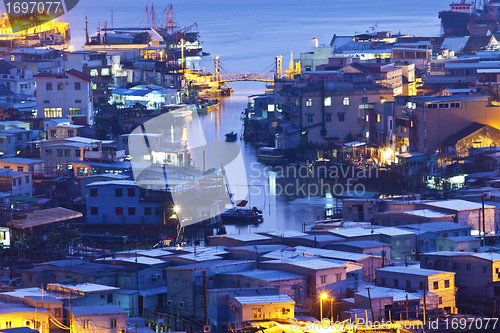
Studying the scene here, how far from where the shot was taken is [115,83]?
72.9 feet

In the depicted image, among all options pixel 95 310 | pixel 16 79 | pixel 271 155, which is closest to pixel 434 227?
pixel 95 310

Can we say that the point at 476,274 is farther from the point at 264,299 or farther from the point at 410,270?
the point at 264,299

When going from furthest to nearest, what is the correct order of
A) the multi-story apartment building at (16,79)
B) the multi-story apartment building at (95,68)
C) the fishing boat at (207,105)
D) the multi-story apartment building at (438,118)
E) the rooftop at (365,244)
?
1. the fishing boat at (207,105)
2. the multi-story apartment building at (95,68)
3. the multi-story apartment building at (16,79)
4. the multi-story apartment building at (438,118)
5. the rooftop at (365,244)

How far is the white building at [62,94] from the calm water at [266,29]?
3018 millimetres

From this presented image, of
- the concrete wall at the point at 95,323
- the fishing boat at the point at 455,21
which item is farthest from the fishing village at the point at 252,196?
the fishing boat at the point at 455,21

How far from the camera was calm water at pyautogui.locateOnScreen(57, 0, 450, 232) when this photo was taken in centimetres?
1362

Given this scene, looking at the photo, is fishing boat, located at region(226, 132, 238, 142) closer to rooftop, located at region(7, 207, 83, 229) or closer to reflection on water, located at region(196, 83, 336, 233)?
reflection on water, located at region(196, 83, 336, 233)

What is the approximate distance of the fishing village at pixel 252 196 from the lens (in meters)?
7.66

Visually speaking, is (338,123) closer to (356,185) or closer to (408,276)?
(356,185)

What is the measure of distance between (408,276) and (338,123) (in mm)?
9523

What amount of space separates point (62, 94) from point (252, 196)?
5.39m

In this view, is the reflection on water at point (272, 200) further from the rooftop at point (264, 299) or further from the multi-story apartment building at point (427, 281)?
the rooftop at point (264, 299)

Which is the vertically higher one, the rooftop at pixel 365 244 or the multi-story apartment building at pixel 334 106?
the multi-story apartment building at pixel 334 106

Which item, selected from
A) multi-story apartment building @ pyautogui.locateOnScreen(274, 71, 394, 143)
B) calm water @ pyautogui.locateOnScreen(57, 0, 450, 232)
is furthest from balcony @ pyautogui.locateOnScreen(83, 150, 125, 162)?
multi-story apartment building @ pyautogui.locateOnScreen(274, 71, 394, 143)
